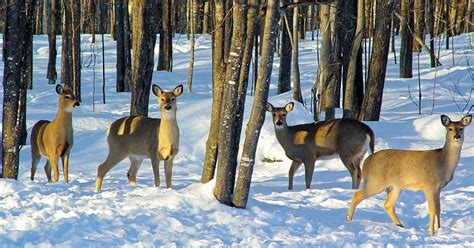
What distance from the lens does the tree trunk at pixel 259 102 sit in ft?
26.7

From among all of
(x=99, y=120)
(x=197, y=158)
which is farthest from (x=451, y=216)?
(x=99, y=120)

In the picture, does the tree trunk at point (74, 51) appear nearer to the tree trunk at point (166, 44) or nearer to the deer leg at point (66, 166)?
the tree trunk at point (166, 44)

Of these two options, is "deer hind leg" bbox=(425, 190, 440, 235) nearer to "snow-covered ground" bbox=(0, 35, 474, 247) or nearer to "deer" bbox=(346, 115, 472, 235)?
"deer" bbox=(346, 115, 472, 235)

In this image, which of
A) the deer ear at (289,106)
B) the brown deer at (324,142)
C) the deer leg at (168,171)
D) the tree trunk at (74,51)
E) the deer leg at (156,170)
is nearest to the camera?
the deer leg at (168,171)

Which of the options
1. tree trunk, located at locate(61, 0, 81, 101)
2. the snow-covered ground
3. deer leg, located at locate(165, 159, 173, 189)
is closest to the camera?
the snow-covered ground

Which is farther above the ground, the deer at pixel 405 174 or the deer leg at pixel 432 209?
the deer at pixel 405 174

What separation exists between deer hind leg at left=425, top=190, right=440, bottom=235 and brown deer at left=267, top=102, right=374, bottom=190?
9.75ft

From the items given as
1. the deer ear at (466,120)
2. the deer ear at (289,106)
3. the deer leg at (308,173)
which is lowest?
the deer leg at (308,173)

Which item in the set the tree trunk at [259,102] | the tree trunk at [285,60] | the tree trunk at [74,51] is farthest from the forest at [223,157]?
the tree trunk at [285,60]

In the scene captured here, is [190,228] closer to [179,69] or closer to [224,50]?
[224,50]

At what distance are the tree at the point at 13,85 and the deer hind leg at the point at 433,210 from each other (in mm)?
5602

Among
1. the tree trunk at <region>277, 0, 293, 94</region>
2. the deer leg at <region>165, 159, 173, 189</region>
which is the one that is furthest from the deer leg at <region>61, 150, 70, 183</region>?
the tree trunk at <region>277, 0, 293, 94</region>

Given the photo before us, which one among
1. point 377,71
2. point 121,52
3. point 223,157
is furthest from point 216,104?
point 121,52

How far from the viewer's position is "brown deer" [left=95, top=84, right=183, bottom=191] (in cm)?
1111
